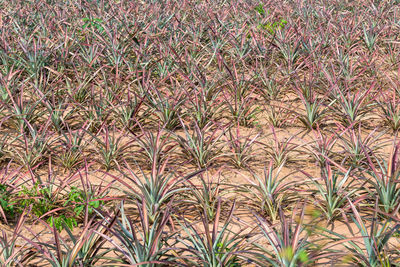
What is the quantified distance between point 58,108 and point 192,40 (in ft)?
7.22

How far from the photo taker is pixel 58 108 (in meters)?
4.14

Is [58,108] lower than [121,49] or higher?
lower

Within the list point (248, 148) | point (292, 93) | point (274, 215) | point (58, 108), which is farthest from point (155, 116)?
point (274, 215)

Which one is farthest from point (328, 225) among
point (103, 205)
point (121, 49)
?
point (121, 49)

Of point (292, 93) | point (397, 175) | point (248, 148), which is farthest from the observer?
point (292, 93)

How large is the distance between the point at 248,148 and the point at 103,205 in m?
1.20

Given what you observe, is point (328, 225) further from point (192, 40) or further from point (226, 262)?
point (192, 40)

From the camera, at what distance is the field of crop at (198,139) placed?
7.90 feet

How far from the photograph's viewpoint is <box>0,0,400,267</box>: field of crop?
2.41 metres

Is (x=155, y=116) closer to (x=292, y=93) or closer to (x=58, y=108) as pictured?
(x=58, y=108)

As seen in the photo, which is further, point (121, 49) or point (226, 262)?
point (121, 49)

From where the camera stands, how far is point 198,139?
138 inches

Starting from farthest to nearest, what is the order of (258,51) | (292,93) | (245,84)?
(258,51), (292,93), (245,84)

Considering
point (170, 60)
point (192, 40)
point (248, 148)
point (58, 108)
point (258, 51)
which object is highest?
point (192, 40)
